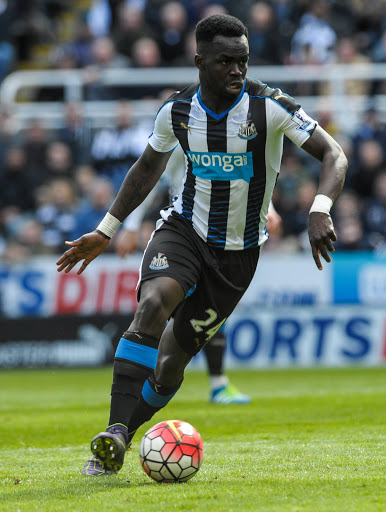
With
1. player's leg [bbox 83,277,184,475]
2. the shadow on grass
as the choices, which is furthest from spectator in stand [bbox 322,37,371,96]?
the shadow on grass

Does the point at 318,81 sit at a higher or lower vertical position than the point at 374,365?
higher

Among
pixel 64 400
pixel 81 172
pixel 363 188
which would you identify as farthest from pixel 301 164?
pixel 64 400

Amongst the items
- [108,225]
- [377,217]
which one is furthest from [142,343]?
[377,217]

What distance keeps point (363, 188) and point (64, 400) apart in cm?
703

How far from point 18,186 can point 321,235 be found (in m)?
11.5

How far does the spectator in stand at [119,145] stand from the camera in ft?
49.1

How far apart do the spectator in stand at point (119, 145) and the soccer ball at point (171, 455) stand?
10508 millimetres

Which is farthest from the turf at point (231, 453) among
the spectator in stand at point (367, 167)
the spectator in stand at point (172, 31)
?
the spectator in stand at point (172, 31)

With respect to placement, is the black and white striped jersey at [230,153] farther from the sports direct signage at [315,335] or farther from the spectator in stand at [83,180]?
the spectator in stand at [83,180]

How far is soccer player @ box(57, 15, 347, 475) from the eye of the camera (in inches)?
190

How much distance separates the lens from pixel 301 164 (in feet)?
50.5

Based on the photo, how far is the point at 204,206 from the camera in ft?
17.5

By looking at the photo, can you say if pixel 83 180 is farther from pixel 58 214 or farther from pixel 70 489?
pixel 70 489

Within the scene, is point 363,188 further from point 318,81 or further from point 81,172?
point 81,172
